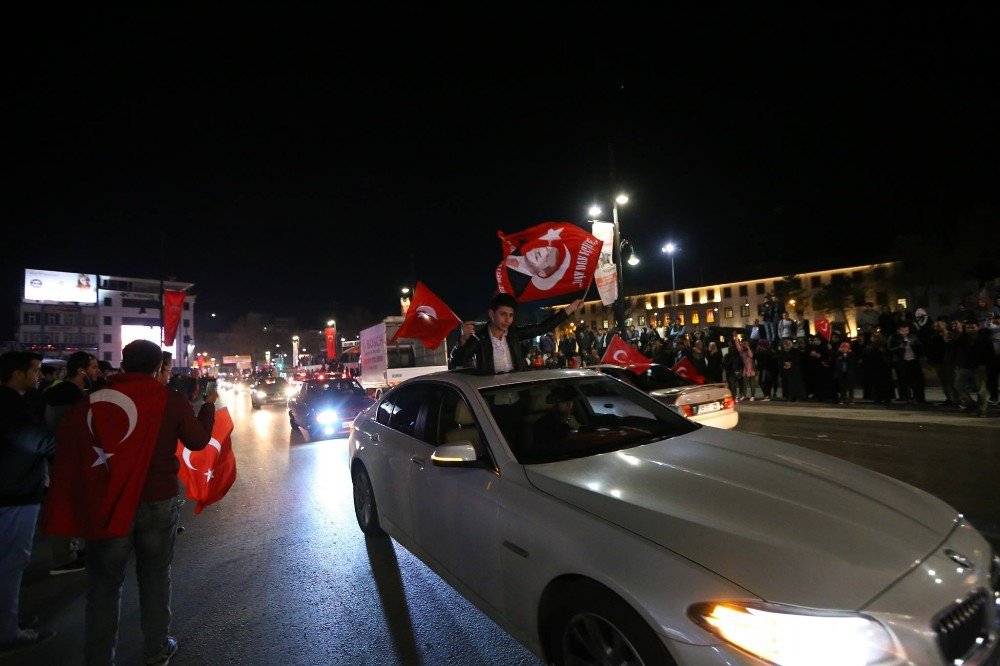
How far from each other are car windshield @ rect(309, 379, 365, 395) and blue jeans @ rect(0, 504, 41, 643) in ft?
31.5

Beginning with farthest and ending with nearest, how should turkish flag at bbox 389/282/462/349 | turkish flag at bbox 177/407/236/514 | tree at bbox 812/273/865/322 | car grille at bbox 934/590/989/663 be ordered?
tree at bbox 812/273/865/322 < turkish flag at bbox 389/282/462/349 < turkish flag at bbox 177/407/236/514 < car grille at bbox 934/590/989/663

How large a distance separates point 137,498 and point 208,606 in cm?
155

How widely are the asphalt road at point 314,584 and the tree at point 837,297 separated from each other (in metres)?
63.7

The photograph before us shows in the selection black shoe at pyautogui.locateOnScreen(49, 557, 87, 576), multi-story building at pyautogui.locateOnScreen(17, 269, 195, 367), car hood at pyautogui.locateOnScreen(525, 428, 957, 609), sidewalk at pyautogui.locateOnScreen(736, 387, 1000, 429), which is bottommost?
black shoe at pyautogui.locateOnScreen(49, 557, 87, 576)

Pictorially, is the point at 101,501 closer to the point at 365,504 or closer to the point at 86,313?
the point at 365,504

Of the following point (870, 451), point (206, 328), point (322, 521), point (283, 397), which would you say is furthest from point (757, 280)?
point (206, 328)

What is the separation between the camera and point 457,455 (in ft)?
9.73

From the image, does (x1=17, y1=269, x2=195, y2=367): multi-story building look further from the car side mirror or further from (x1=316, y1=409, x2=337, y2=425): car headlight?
the car side mirror

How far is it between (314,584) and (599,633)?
2809 mm

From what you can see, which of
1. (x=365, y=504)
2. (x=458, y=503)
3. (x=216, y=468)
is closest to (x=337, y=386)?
(x=365, y=504)

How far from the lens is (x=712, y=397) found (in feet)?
24.1

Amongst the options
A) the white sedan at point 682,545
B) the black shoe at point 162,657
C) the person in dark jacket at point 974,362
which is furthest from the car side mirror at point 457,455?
the person in dark jacket at point 974,362

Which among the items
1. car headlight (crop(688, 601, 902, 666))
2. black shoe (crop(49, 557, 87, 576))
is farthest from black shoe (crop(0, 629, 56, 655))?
car headlight (crop(688, 601, 902, 666))

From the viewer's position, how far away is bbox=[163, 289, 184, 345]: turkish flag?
1967 centimetres
